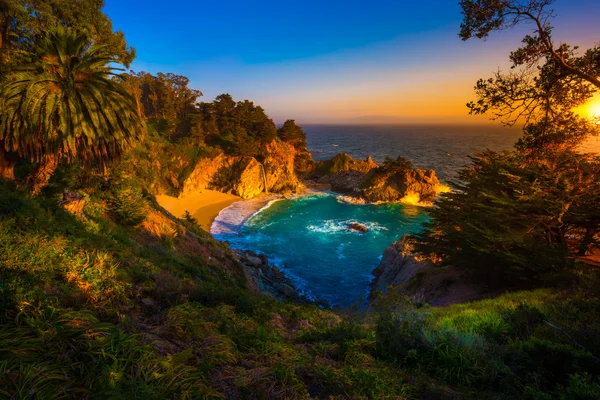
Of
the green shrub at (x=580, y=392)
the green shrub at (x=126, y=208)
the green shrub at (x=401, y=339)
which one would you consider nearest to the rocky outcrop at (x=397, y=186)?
the green shrub at (x=126, y=208)

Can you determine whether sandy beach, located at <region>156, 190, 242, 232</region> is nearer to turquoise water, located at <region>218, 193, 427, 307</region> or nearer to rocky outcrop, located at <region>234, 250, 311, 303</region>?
turquoise water, located at <region>218, 193, 427, 307</region>

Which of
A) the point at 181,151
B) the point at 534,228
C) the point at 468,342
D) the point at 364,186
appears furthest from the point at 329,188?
the point at 468,342

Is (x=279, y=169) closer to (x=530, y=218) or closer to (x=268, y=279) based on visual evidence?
(x=268, y=279)

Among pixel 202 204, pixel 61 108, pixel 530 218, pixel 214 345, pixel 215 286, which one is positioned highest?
pixel 61 108

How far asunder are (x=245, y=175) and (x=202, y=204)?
952 centimetres

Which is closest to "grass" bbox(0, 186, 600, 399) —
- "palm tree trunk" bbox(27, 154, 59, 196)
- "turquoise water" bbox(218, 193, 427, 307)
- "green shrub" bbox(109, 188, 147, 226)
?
"palm tree trunk" bbox(27, 154, 59, 196)

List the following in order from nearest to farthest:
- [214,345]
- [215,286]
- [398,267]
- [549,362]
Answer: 1. [214,345]
2. [549,362]
3. [215,286]
4. [398,267]

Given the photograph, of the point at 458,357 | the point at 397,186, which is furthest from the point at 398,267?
the point at 397,186

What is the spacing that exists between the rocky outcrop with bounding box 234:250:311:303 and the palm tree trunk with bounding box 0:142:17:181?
494 inches

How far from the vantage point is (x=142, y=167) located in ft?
130

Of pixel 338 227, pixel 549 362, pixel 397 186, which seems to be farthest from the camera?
pixel 397 186

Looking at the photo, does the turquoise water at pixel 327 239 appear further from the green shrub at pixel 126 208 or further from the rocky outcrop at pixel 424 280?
the green shrub at pixel 126 208

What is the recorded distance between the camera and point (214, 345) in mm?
4000

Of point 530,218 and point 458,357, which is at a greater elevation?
point 530,218
